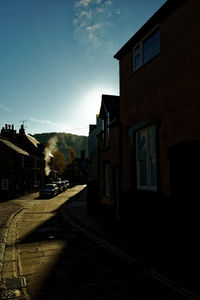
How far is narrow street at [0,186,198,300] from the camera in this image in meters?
4.06

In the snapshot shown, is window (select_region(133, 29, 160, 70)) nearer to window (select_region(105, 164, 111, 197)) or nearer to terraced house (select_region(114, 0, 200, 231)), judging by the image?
terraced house (select_region(114, 0, 200, 231))

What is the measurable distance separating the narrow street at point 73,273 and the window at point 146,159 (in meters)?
2.46

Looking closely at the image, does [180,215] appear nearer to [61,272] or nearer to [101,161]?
[61,272]

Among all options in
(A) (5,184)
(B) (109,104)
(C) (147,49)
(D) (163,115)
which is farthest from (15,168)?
(D) (163,115)

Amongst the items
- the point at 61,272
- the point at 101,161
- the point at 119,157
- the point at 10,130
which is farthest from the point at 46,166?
the point at 61,272

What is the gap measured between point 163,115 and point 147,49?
2.88m

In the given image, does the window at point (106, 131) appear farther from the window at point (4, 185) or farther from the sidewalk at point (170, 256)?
the window at point (4, 185)

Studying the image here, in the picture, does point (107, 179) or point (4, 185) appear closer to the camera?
point (107, 179)

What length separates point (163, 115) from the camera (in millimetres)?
6668

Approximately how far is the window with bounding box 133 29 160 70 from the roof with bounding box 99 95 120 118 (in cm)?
388

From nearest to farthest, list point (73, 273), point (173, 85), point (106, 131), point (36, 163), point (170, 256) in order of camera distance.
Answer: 1. point (73, 273)
2. point (170, 256)
3. point (173, 85)
4. point (106, 131)
5. point (36, 163)

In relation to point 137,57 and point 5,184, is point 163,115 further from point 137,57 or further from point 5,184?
point 5,184

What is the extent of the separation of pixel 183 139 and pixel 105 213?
26.7 ft

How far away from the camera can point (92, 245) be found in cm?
725
